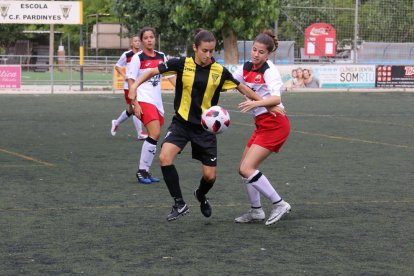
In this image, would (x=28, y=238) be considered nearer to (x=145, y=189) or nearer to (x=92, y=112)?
(x=145, y=189)

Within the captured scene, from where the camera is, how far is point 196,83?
28.4ft

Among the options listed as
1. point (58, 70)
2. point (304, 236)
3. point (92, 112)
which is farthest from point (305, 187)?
point (58, 70)

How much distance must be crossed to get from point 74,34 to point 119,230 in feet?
248

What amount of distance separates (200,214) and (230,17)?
34.7m

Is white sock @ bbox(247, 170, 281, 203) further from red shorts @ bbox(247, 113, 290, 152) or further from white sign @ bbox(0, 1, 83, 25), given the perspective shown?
white sign @ bbox(0, 1, 83, 25)

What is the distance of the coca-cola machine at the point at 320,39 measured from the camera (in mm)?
45406

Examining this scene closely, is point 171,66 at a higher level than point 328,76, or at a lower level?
higher

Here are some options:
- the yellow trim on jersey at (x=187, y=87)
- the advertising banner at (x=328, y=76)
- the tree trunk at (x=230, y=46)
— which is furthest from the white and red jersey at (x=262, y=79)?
the tree trunk at (x=230, y=46)

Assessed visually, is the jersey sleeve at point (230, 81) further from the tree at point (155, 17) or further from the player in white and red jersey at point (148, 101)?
the tree at point (155, 17)

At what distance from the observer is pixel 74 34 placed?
82.5 meters

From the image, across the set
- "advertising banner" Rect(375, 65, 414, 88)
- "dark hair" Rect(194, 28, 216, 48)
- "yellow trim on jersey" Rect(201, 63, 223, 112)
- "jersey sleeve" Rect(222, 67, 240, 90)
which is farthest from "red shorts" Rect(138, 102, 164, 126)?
"advertising banner" Rect(375, 65, 414, 88)

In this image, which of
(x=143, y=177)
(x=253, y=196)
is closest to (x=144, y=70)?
(x=143, y=177)

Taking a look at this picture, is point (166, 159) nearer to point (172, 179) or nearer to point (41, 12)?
point (172, 179)

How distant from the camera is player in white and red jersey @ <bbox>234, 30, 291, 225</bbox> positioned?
8688 mm
